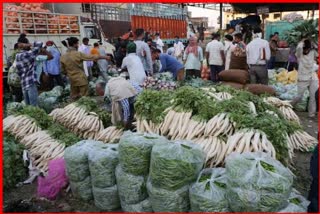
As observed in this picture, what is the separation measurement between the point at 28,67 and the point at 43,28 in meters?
5.51

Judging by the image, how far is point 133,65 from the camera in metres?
5.85

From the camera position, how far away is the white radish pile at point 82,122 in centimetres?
522

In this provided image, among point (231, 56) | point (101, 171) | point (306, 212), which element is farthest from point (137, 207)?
point (231, 56)

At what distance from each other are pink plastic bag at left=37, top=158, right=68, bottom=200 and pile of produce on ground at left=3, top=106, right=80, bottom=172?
55cm

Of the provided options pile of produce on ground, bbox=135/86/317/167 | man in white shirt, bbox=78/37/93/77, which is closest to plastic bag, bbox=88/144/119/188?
pile of produce on ground, bbox=135/86/317/167

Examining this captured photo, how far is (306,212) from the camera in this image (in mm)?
2652

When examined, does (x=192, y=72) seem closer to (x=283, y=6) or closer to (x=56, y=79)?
(x=56, y=79)

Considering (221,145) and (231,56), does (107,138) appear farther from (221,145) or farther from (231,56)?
(231,56)

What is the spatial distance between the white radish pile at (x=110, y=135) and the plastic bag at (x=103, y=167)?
1375 millimetres

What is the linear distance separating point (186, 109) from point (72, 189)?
165 cm

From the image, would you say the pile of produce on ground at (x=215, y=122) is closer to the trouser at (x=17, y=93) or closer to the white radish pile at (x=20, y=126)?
the white radish pile at (x=20, y=126)

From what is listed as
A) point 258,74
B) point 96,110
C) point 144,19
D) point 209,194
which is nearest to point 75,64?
point 96,110

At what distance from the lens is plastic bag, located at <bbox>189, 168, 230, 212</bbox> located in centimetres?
270

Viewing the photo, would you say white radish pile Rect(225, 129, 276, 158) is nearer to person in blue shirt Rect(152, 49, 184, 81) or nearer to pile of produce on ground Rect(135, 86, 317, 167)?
pile of produce on ground Rect(135, 86, 317, 167)
